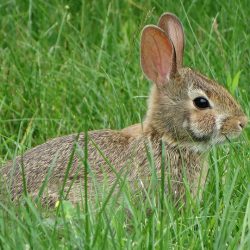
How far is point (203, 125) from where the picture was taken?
17.5 feet


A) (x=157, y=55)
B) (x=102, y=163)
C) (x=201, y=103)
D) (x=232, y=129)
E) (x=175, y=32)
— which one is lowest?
(x=102, y=163)

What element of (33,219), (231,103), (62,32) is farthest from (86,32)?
(33,219)

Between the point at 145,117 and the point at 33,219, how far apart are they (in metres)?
1.61

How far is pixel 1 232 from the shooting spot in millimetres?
4051

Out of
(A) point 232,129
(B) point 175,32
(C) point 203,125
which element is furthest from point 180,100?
(B) point 175,32

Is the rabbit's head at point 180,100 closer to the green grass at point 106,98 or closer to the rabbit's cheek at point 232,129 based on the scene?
the rabbit's cheek at point 232,129

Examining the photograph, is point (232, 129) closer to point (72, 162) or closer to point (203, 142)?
point (203, 142)

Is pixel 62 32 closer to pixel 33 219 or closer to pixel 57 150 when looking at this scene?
pixel 57 150

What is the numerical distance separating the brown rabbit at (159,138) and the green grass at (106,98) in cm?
13

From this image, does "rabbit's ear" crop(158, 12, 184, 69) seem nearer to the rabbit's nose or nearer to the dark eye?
the dark eye

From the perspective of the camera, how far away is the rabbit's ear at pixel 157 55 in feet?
18.4

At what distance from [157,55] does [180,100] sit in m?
0.30

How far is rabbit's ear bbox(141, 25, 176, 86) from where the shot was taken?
18.4 feet

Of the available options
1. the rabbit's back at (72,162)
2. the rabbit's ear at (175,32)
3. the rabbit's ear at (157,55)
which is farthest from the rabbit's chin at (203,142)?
the rabbit's ear at (175,32)
